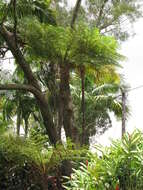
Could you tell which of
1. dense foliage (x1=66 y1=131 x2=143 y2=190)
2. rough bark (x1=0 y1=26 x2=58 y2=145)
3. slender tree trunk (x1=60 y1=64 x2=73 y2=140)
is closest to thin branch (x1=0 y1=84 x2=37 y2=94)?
rough bark (x1=0 y1=26 x2=58 y2=145)

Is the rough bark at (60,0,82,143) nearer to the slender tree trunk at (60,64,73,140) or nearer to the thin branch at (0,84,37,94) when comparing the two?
the slender tree trunk at (60,64,73,140)

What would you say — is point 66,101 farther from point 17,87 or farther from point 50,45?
point 50,45

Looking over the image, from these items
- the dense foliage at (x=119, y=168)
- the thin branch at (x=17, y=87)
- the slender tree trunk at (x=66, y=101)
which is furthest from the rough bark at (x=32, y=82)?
the dense foliage at (x=119, y=168)

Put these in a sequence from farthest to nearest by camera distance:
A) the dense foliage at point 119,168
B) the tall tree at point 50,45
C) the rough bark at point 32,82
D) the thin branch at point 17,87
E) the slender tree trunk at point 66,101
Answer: the slender tree trunk at point 66,101 < the rough bark at point 32,82 < the thin branch at point 17,87 < the tall tree at point 50,45 < the dense foliage at point 119,168

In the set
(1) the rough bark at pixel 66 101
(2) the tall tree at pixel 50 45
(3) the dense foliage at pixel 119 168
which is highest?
(2) the tall tree at pixel 50 45

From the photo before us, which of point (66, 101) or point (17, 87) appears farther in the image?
point (66, 101)

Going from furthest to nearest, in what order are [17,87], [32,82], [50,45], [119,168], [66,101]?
[66,101], [32,82], [17,87], [50,45], [119,168]

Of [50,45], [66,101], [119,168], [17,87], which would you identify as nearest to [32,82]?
[17,87]

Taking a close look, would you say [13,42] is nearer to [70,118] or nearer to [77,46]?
[77,46]

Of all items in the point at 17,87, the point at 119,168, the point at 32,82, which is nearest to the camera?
the point at 119,168

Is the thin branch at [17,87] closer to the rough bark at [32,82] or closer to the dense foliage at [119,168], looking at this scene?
the rough bark at [32,82]

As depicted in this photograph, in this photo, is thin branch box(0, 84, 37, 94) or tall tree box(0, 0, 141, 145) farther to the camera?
thin branch box(0, 84, 37, 94)

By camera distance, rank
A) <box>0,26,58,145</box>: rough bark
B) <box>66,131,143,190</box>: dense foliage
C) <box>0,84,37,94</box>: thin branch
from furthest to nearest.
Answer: <box>0,26,58,145</box>: rough bark, <box>0,84,37,94</box>: thin branch, <box>66,131,143,190</box>: dense foliage

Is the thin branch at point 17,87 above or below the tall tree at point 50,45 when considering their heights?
below
